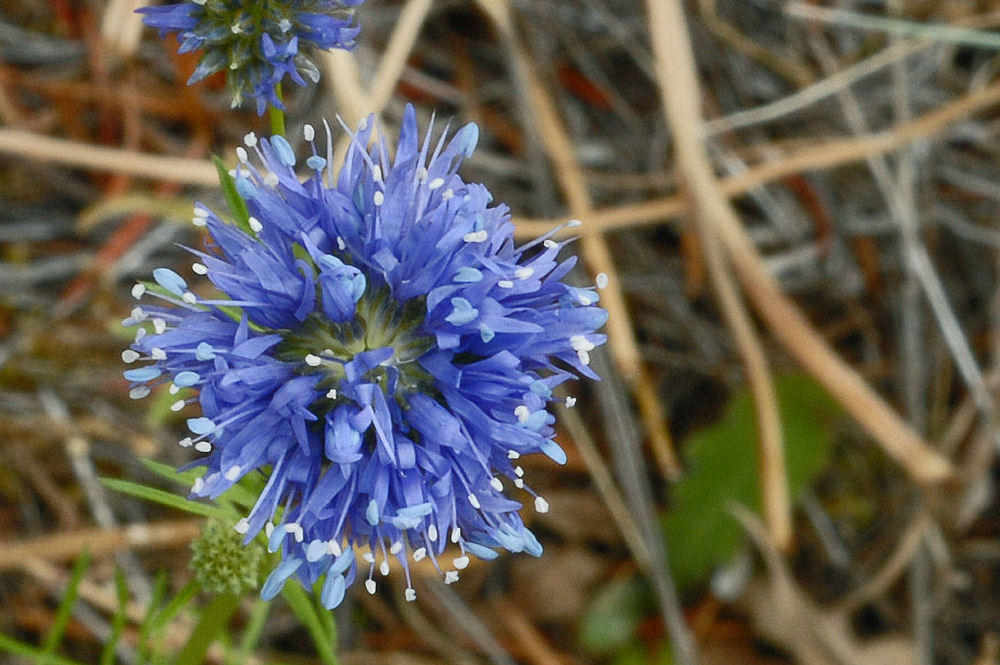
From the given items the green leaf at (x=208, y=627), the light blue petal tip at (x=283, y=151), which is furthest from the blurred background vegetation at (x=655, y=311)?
the light blue petal tip at (x=283, y=151)

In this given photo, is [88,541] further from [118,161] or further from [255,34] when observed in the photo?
[255,34]

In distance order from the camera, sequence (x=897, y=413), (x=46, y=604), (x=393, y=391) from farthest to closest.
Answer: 1. (x=897, y=413)
2. (x=46, y=604)
3. (x=393, y=391)

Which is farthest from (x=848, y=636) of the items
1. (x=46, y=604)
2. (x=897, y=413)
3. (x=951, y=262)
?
(x=46, y=604)

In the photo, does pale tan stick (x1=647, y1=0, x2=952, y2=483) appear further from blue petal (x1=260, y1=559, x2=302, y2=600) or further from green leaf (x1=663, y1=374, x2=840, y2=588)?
blue petal (x1=260, y1=559, x2=302, y2=600)

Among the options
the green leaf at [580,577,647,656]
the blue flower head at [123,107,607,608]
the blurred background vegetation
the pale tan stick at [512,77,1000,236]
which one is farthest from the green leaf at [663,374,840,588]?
the blue flower head at [123,107,607,608]

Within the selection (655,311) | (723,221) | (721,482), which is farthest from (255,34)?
(721,482)

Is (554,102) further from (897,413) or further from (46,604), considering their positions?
(46,604)

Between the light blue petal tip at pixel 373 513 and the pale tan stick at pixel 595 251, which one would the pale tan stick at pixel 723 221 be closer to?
the pale tan stick at pixel 595 251
